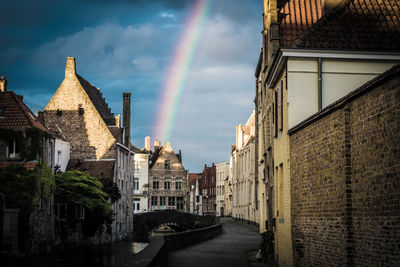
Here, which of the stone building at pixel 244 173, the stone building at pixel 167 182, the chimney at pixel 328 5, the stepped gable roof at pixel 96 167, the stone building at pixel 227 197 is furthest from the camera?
the stone building at pixel 227 197

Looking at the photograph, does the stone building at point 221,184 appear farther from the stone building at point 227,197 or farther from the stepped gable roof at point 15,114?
the stepped gable roof at point 15,114

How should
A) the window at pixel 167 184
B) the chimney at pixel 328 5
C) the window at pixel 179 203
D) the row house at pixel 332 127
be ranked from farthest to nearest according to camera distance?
the window at pixel 179 203, the window at pixel 167 184, the chimney at pixel 328 5, the row house at pixel 332 127

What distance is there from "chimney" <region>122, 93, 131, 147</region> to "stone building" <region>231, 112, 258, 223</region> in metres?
12.0

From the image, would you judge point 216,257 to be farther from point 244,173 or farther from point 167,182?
point 167,182

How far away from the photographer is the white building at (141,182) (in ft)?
251

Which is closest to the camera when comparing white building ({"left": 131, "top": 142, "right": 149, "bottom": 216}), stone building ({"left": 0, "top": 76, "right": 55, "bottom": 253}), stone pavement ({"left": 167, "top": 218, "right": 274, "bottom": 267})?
stone pavement ({"left": 167, "top": 218, "right": 274, "bottom": 267})

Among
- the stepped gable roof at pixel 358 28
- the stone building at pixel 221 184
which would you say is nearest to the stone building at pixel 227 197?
the stone building at pixel 221 184

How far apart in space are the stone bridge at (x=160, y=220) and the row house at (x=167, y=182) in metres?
15.8

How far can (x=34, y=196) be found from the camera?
30.3 meters

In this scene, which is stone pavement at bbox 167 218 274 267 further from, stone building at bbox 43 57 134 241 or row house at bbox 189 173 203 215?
row house at bbox 189 173 203 215

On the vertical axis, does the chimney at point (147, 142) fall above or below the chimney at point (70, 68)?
below

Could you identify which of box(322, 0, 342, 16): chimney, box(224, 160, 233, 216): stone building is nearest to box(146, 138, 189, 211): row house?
box(224, 160, 233, 216): stone building

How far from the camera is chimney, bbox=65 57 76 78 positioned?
48.1 metres

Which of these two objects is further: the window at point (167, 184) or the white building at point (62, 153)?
the window at point (167, 184)
